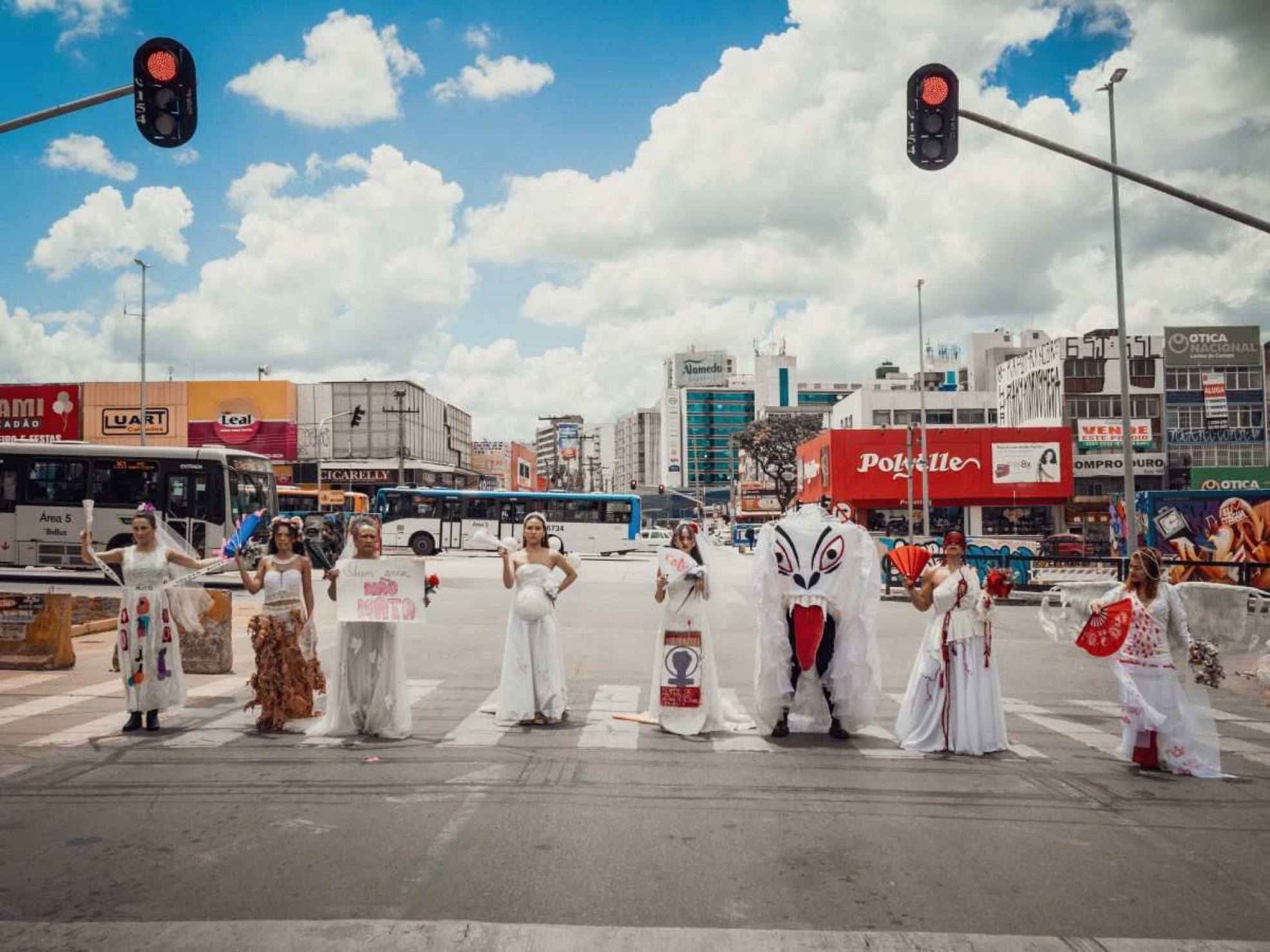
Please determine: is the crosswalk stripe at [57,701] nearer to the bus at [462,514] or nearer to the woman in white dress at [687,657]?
the woman in white dress at [687,657]

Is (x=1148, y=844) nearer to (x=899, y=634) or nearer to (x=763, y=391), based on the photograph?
(x=899, y=634)

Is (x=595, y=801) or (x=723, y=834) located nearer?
(x=723, y=834)

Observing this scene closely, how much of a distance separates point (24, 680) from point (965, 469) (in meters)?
49.3

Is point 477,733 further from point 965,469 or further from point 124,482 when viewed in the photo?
point 965,469

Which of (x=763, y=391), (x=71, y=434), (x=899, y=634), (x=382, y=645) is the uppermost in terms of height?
(x=763, y=391)

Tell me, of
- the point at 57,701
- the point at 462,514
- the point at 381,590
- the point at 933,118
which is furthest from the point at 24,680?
the point at 462,514

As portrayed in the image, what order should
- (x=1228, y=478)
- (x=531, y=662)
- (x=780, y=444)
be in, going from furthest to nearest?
(x=780, y=444) < (x=1228, y=478) < (x=531, y=662)

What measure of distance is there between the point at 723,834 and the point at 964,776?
239 cm

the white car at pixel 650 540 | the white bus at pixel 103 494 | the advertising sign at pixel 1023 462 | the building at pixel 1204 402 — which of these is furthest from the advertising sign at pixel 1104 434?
the white bus at pixel 103 494

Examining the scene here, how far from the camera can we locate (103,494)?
24766 millimetres

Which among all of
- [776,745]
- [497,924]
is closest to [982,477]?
[776,745]

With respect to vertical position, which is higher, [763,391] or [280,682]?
[763,391]

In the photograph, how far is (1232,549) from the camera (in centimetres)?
2739

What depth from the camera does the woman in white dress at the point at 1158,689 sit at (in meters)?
7.31
